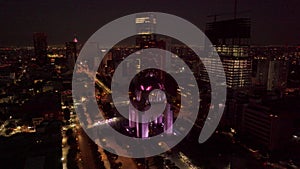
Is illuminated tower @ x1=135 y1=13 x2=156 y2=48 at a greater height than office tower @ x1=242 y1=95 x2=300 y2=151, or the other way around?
illuminated tower @ x1=135 y1=13 x2=156 y2=48

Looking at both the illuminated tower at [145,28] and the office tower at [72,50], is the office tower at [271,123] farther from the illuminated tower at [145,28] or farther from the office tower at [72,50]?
the office tower at [72,50]

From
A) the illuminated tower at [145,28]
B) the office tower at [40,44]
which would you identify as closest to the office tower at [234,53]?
the illuminated tower at [145,28]

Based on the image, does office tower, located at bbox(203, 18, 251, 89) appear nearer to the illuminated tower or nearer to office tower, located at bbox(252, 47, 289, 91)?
office tower, located at bbox(252, 47, 289, 91)

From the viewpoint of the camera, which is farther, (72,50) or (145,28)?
(72,50)

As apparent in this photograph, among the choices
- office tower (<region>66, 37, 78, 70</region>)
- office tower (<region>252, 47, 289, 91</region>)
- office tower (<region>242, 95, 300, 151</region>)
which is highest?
office tower (<region>66, 37, 78, 70</region>)

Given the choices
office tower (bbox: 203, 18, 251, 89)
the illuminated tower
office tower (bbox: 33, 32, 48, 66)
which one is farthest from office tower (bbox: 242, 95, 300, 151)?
office tower (bbox: 33, 32, 48, 66)

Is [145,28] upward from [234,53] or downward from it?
upward

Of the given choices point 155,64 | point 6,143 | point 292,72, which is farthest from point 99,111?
point 292,72

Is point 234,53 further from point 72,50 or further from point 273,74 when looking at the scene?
point 72,50

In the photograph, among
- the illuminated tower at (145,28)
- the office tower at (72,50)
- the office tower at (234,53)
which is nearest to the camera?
the office tower at (234,53)

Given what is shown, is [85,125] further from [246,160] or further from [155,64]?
[155,64]

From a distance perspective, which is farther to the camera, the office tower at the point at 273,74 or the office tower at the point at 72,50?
the office tower at the point at 72,50

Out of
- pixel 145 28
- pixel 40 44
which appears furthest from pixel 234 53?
pixel 40 44
